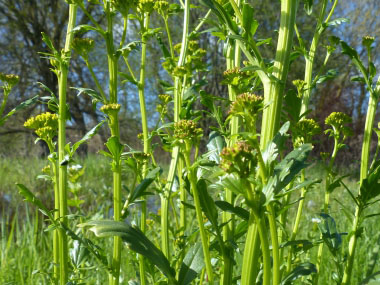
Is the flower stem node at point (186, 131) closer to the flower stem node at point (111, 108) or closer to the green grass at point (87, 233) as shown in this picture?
the flower stem node at point (111, 108)

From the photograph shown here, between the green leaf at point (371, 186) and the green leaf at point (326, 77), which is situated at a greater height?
the green leaf at point (326, 77)

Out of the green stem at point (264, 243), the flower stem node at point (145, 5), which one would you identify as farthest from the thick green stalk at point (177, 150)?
the green stem at point (264, 243)

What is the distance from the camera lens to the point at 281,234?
2.92 feet

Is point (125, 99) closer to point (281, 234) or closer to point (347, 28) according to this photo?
point (347, 28)

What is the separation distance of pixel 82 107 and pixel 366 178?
34.5 ft

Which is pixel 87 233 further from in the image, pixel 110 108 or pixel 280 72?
pixel 280 72

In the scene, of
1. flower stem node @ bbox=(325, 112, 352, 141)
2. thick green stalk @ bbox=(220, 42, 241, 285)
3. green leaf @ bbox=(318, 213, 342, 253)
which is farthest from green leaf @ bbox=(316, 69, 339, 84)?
green leaf @ bbox=(318, 213, 342, 253)

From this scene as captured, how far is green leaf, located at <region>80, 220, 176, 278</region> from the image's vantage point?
0.50 m

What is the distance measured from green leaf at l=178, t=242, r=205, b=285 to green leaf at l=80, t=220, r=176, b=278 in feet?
→ 0.14

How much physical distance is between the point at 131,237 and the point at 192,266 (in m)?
0.16

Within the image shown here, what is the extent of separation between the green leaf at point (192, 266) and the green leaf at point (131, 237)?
4 centimetres

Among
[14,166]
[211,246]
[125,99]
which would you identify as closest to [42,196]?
[14,166]

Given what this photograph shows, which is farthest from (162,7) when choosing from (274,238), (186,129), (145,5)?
(274,238)

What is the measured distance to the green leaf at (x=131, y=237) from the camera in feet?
Result: 1.64
